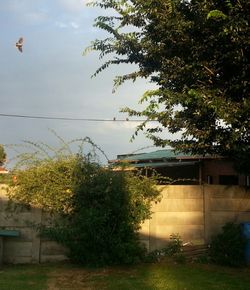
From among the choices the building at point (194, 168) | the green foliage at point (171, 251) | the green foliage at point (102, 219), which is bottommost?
the green foliage at point (171, 251)

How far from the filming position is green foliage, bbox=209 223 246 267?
11438mm

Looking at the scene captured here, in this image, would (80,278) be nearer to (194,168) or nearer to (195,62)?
(195,62)

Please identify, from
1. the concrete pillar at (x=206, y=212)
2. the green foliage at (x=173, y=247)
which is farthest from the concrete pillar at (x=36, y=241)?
the concrete pillar at (x=206, y=212)

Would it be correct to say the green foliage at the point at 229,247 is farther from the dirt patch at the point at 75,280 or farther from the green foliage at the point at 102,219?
the dirt patch at the point at 75,280

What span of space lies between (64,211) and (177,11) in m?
5.19

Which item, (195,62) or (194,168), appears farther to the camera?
(194,168)

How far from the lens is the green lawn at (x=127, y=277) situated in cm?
915

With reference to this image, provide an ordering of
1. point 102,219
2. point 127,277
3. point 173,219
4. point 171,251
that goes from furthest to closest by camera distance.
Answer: point 173,219 → point 171,251 → point 102,219 → point 127,277

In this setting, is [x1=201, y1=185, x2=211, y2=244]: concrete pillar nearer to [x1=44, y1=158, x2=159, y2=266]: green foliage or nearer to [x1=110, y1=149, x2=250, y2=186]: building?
[x1=44, y1=158, x2=159, y2=266]: green foliage

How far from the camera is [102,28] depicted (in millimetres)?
11508

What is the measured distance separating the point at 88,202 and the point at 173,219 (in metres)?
2.38

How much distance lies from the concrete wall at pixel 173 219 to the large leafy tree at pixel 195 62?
120cm

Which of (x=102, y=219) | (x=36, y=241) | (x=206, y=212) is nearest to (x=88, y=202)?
(x=102, y=219)

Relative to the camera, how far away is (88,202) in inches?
452
